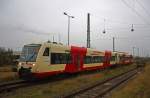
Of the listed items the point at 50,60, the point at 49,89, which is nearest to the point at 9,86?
the point at 49,89

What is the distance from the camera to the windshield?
821 inches

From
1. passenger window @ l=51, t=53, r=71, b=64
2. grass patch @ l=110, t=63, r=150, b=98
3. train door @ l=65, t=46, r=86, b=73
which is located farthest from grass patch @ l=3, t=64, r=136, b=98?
train door @ l=65, t=46, r=86, b=73

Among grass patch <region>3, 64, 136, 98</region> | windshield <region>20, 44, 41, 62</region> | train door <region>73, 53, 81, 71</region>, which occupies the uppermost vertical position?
windshield <region>20, 44, 41, 62</region>

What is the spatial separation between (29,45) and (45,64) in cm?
215

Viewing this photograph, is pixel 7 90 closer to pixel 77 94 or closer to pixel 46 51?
pixel 77 94

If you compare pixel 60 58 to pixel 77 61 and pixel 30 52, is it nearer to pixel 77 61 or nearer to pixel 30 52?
pixel 30 52

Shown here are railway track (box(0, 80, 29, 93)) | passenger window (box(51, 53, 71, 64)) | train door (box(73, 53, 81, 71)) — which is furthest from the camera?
train door (box(73, 53, 81, 71))

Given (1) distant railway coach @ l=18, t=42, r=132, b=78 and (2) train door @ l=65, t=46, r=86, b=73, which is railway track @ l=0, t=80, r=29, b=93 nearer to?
(1) distant railway coach @ l=18, t=42, r=132, b=78

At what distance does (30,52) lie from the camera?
70.0ft

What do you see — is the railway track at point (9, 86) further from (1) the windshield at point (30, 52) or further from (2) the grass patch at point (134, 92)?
(2) the grass patch at point (134, 92)

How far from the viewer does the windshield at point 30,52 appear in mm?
20859

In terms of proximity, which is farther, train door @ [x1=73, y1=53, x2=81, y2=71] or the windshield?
train door @ [x1=73, y1=53, x2=81, y2=71]

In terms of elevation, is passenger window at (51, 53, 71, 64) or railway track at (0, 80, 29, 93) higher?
passenger window at (51, 53, 71, 64)

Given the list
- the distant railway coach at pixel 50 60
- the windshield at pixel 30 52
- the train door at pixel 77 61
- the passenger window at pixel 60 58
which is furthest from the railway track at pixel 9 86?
the train door at pixel 77 61
